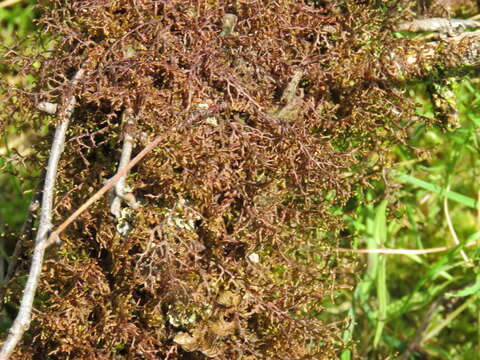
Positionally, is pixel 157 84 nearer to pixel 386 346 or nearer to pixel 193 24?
pixel 193 24

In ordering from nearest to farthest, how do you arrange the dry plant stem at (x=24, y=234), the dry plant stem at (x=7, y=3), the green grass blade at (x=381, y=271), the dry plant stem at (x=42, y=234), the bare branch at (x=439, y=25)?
the dry plant stem at (x=42, y=234)
the dry plant stem at (x=24, y=234)
the bare branch at (x=439, y=25)
the green grass blade at (x=381, y=271)
the dry plant stem at (x=7, y=3)

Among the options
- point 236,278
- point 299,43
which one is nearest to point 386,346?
point 236,278

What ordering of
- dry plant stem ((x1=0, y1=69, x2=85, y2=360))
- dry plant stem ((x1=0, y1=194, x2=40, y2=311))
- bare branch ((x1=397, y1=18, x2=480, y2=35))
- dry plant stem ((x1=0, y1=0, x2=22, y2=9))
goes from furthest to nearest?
dry plant stem ((x1=0, y1=0, x2=22, y2=9))
bare branch ((x1=397, y1=18, x2=480, y2=35))
dry plant stem ((x1=0, y1=194, x2=40, y2=311))
dry plant stem ((x1=0, y1=69, x2=85, y2=360))

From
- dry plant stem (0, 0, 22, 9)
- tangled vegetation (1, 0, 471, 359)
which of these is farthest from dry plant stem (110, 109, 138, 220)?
dry plant stem (0, 0, 22, 9)

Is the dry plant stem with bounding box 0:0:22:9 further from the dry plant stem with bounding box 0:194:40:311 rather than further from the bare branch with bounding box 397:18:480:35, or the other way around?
the bare branch with bounding box 397:18:480:35

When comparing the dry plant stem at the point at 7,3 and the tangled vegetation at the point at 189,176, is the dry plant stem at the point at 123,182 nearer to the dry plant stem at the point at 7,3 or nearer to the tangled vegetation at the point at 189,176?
the tangled vegetation at the point at 189,176

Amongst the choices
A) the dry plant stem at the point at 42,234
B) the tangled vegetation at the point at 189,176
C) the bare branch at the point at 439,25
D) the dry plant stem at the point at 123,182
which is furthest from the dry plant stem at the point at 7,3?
the bare branch at the point at 439,25
